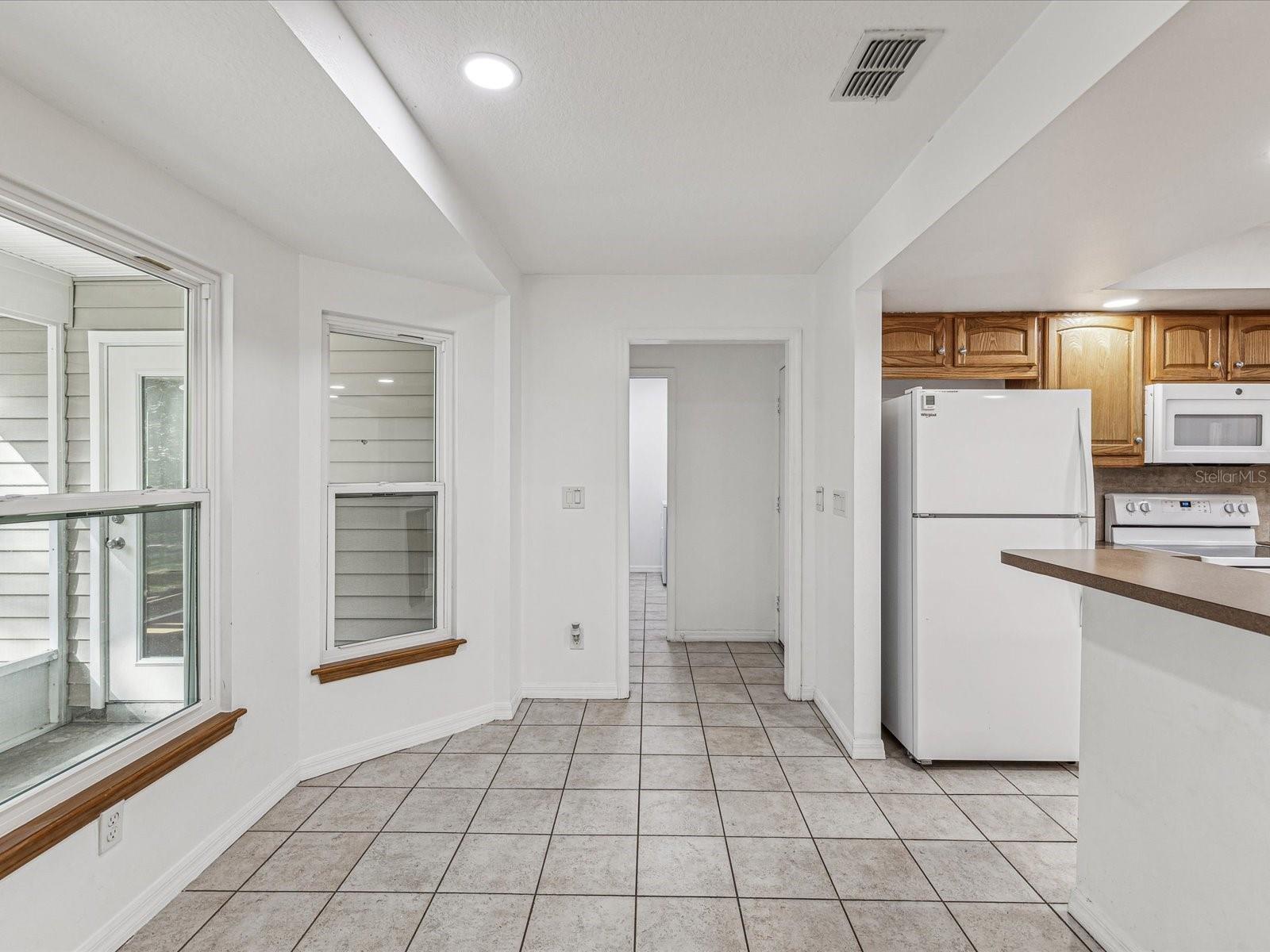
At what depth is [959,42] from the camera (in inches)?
63.3

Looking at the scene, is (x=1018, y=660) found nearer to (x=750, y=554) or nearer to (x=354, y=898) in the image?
(x=750, y=554)

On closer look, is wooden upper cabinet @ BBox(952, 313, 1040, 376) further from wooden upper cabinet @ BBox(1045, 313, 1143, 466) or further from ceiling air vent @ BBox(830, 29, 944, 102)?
ceiling air vent @ BBox(830, 29, 944, 102)

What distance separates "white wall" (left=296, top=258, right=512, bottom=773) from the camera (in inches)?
107

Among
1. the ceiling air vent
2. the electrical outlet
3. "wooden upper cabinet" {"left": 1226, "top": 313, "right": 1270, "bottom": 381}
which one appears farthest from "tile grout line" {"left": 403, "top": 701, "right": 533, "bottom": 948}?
"wooden upper cabinet" {"left": 1226, "top": 313, "right": 1270, "bottom": 381}

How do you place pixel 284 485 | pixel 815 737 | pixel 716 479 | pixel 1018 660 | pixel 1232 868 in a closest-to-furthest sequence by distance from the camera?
1. pixel 1232 868
2. pixel 284 485
3. pixel 1018 660
4. pixel 815 737
5. pixel 716 479

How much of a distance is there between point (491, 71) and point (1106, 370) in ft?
10.6

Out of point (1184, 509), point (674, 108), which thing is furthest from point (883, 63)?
point (1184, 509)

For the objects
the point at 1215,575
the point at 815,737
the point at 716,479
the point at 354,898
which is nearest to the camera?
the point at 1215,575

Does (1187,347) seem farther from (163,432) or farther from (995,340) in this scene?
(163,432)

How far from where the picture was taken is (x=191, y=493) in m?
2.15

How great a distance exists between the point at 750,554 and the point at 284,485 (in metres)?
3.30

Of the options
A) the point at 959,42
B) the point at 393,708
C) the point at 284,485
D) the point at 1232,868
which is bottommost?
the point at 393,708

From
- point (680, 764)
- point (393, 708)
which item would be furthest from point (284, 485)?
point (680, 764)

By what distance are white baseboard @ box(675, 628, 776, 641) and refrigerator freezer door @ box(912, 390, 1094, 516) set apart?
7.82 feet
